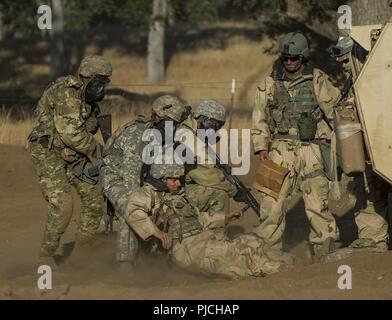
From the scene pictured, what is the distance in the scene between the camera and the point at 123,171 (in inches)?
441

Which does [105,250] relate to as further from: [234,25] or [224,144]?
[234,25]

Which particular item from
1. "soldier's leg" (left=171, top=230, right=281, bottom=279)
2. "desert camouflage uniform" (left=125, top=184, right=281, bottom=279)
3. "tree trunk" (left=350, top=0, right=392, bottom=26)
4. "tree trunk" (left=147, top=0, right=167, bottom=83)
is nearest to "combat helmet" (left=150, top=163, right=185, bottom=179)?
"desert camouflage uniform" (left=125, top=184, right=281, bottom=279)

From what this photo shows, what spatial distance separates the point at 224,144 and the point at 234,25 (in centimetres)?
3955

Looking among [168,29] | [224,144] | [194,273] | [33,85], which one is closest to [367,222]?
[194,273]

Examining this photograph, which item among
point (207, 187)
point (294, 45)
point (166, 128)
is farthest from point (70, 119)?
point (294, 45)

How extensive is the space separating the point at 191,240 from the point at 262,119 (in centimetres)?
152

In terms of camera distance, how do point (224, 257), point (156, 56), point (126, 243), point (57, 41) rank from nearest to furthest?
point (224, 257) < point (126, 243) < point (57, 41) < point (156, 56)

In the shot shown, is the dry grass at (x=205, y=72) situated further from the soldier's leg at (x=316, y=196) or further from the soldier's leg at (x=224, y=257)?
the soldier's leg at (x=224, y=257)

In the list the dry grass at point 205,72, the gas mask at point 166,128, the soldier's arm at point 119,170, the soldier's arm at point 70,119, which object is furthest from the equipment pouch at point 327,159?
the dry grass at point 205,72

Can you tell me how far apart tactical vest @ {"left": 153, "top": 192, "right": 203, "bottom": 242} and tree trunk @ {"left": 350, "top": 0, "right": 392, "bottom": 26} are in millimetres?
6910

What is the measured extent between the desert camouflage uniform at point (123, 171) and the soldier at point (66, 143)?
0.45 metres

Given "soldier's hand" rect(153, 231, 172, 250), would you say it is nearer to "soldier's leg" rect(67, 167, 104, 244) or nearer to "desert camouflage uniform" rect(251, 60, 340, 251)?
"desert camouflage uniform" rect(251, 60, 340, 251)

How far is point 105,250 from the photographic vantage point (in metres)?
12.1

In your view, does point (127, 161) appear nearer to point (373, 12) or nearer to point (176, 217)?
point (176, 217)
